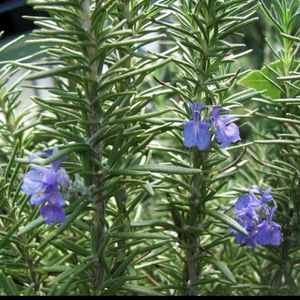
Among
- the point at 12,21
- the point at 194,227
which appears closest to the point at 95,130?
the point at 194,227

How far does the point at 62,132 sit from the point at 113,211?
0.21 m

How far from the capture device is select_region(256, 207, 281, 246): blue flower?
862mm

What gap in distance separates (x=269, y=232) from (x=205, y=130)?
197 mm

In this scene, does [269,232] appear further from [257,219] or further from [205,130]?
[205,130]

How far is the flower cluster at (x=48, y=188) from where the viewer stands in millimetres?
697

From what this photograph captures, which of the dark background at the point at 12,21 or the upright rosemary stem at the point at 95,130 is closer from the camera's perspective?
the upright rosemary stem at the point at 95,130

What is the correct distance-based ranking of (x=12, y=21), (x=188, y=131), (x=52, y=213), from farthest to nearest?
(x=12, y=21) → (x=188, y=131) → (x=52, y=213)

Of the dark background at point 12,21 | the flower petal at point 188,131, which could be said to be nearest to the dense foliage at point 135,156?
the flower petal at point 188,131

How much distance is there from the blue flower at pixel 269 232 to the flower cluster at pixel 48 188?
327mm

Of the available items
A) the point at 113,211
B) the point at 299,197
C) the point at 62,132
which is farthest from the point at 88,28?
the point at 299,197

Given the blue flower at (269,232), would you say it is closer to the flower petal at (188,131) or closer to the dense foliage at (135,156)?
the dense foliage at (135,156)

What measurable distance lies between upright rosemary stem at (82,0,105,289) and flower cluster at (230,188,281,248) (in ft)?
0.74

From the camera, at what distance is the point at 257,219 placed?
88cm
